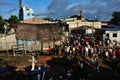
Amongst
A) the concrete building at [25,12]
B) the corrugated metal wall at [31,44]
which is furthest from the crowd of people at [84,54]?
the concrete building at [25,12]

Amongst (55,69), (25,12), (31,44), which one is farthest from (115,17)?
(55,69)

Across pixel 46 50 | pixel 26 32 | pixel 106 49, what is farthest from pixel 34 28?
pixel 106 49

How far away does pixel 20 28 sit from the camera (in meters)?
40.2

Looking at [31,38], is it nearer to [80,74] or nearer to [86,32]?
[80,74]

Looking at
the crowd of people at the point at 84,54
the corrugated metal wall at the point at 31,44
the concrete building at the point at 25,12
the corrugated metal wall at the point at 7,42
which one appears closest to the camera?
the crowd of people at the point at 84,54

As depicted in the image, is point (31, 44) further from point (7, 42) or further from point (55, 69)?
point (55, 69)

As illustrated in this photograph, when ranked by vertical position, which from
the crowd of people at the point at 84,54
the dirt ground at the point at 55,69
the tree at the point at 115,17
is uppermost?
the tree at the point at 115,17

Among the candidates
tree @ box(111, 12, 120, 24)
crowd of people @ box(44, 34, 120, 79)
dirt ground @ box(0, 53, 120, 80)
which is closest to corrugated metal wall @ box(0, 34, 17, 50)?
dirt ground @ box(0, 53, 120, 80)

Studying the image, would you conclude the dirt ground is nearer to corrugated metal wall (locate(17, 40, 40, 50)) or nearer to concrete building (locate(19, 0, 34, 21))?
corrugated metal wall (locate(17, 40, 40, 50))

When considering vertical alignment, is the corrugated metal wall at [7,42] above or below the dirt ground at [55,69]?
above

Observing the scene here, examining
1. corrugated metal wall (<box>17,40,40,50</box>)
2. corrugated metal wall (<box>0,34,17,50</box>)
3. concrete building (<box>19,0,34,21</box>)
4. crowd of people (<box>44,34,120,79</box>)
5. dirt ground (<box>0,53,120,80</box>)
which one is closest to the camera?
dirt ground (<box>0,53,120,80</box>)

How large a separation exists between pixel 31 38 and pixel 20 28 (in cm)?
196

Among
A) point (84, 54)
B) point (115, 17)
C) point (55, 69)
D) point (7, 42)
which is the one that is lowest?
point (55, 69)

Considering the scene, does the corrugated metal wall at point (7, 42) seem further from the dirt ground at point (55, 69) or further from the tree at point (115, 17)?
the tree at point (115, 17)
